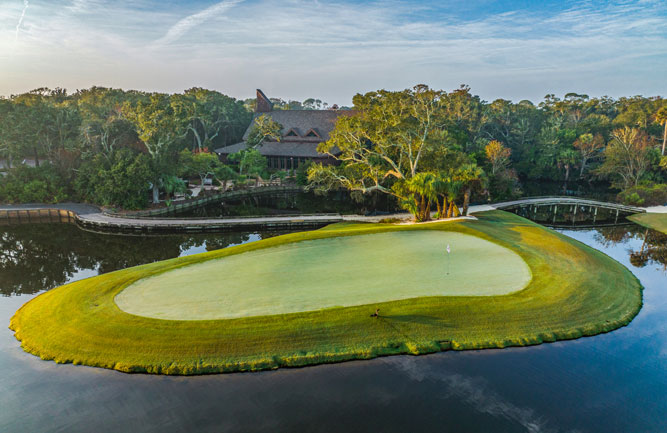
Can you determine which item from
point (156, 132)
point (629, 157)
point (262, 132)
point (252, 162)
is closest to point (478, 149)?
point (629, 157)

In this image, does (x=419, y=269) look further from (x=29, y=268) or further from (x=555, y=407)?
(x=29, y=268)

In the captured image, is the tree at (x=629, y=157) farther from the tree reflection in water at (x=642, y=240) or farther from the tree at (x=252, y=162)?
the tree at (x=252, y=162)

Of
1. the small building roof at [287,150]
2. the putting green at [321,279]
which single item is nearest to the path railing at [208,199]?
the small building roof at [287,150]

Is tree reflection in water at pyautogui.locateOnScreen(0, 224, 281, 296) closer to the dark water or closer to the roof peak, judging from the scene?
the dark water

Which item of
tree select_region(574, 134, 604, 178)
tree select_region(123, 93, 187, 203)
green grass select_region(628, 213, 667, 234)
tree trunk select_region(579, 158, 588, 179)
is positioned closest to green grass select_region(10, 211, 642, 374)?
tree select_region(123, 93, 187, 203)

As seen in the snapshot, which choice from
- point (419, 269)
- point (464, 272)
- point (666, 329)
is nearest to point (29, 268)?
point (419, 269)

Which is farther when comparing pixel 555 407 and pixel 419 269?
pixel 419 269
